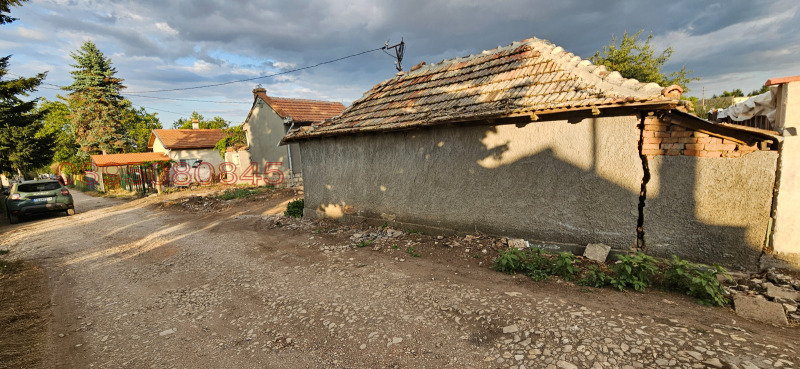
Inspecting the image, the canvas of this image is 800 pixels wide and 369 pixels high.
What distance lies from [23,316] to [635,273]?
28.3 ft

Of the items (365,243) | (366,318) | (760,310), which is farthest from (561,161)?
(365,243)

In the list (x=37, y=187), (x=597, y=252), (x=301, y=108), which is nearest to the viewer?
(x=597, y=252)

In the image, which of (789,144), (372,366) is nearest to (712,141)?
(789,144)

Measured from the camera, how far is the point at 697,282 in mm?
3908

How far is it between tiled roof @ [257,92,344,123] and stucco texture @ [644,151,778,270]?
54.9 ft

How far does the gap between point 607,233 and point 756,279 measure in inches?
66.9

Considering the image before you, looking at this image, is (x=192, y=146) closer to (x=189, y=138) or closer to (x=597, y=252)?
(x=189, y=138)

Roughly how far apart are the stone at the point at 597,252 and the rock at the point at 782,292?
1704mm

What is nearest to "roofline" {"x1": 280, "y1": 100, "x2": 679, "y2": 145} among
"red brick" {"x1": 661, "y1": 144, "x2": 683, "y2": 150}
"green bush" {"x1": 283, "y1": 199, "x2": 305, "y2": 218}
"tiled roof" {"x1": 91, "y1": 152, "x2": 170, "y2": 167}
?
"red brick" {"x1": 661, "y1": 144, "x2": 683, "y2": 150}

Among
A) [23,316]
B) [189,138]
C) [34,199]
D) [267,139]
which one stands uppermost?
[189,138]

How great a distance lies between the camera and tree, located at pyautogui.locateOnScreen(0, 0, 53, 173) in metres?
11.9

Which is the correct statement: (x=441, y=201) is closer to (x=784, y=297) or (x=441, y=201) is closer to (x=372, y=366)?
(x=372, y=366)

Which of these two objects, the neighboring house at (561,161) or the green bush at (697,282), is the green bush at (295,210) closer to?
the neighboring house at (561,161)

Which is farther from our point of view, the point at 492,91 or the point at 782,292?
Result: the point at 492,91
